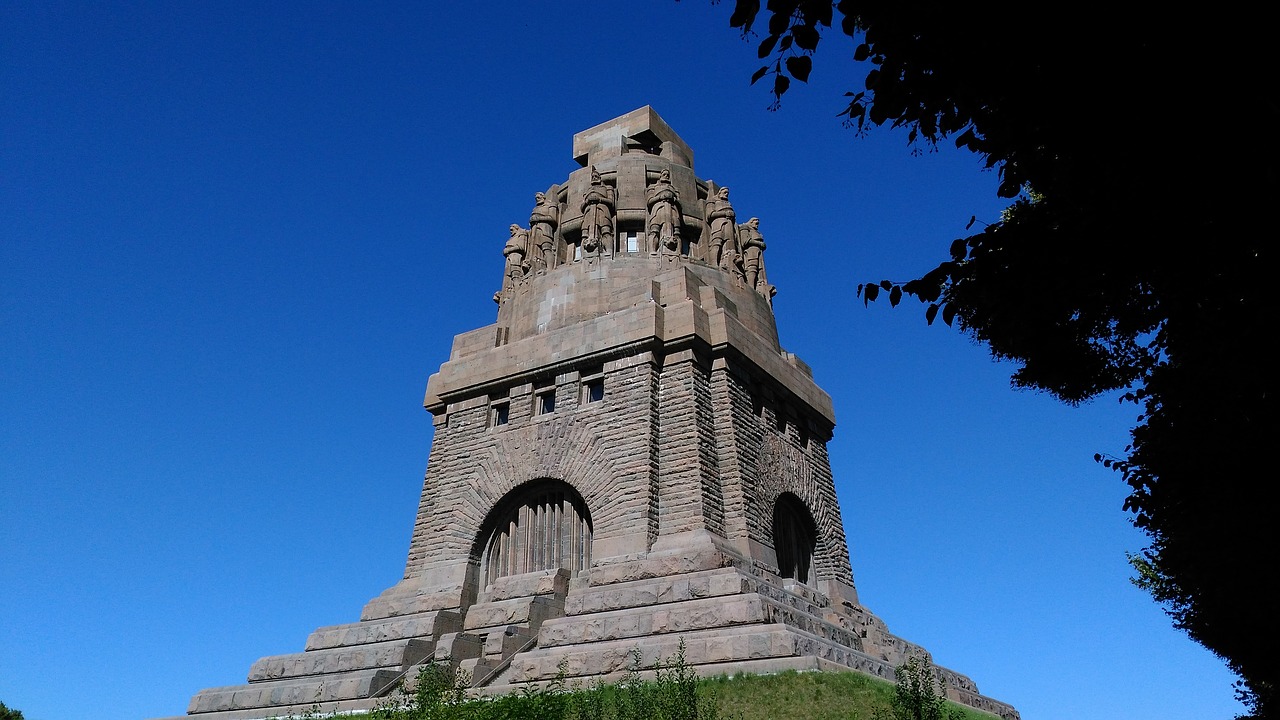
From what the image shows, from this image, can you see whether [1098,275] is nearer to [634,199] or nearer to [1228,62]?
[1228,62]

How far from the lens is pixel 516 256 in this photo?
78.2 feet

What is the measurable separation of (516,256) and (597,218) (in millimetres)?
2770

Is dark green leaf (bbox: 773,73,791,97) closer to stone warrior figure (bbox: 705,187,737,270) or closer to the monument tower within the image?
the monument tower

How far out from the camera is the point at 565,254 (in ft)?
77.4

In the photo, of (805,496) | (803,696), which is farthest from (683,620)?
(805,496)

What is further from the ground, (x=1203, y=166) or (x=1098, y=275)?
(x=1098, y=275)

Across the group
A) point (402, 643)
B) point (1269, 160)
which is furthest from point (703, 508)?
point (1269, 160)

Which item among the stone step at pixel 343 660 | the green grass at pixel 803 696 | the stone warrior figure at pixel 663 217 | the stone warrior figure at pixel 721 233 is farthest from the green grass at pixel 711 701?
the stone warrior figure at pixel 721 233

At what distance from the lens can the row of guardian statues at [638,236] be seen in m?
22.4

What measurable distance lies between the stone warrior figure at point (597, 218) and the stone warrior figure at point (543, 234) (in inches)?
51.0

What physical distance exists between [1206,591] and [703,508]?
352 inches

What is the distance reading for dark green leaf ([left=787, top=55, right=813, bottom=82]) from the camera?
667 centimetres

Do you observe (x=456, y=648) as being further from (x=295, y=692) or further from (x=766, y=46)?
(x=766, y=46)

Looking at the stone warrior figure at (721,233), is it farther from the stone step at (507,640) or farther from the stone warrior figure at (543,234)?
the stone step at (507,640)
